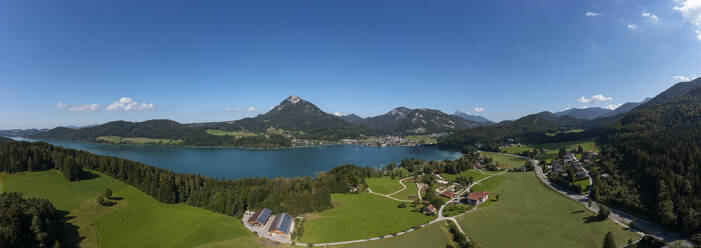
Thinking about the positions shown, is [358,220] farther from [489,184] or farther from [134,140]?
[134,140]

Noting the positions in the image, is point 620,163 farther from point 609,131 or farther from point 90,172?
point 90,172

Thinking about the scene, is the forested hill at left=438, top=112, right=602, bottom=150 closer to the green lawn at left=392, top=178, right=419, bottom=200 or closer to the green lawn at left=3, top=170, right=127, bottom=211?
the green lawn at left=392, top=178, right=419, bottom=200

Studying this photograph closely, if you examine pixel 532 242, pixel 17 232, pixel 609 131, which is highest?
pixel 609 131

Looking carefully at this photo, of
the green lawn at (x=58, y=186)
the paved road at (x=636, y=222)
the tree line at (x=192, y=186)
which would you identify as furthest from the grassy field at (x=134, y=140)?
the paved road at (x=636, y=222)

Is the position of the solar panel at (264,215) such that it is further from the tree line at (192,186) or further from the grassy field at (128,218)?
the grassy field at (128,218)

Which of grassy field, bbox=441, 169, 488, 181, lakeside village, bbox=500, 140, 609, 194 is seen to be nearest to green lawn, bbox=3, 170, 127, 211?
grassy field, bbox=441, 169, 488, 181

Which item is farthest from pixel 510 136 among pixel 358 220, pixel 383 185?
pixel 358 220

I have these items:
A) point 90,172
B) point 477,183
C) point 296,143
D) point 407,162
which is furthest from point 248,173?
point 296,143
